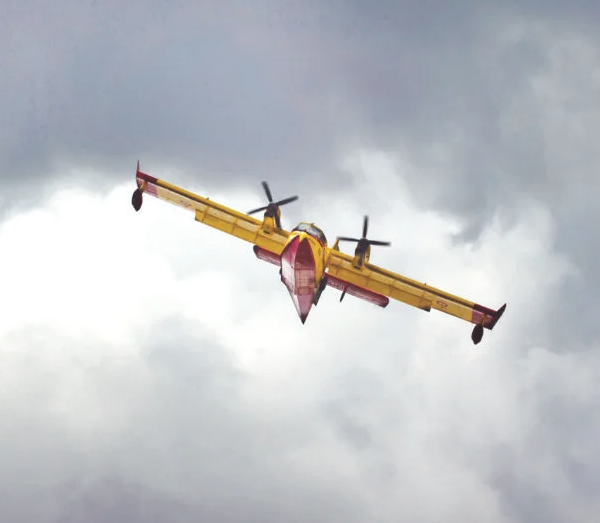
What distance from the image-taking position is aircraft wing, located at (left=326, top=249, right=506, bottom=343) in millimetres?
48562

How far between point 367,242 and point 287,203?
6.10 m

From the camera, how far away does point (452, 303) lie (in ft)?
165

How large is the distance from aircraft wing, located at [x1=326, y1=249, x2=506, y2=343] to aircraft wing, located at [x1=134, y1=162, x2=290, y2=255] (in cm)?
426

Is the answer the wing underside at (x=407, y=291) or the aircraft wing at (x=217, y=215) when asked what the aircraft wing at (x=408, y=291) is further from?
the aircraft wing at (x=217, y=215)

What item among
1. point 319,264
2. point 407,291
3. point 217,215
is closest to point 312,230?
point 319,264

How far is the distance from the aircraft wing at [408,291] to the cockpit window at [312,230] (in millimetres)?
2368

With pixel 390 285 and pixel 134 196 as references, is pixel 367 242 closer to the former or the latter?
pixel 390 285

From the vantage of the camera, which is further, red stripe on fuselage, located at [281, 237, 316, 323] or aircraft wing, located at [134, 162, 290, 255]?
aircraft wing, located at [134, 162, 290, 255]

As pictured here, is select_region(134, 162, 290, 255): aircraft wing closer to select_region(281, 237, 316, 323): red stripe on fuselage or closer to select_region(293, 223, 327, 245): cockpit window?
select_region(293, 223, 327, 245): cockpit window

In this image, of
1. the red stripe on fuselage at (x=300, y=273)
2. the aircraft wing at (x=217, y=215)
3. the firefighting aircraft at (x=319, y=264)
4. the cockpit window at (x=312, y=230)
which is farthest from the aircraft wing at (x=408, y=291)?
the aircraft wing at (x=217, y=215)

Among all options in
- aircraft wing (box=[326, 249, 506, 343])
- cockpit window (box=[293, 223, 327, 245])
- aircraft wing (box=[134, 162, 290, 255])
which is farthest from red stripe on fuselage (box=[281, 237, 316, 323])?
aircraft wing (box=[326, 249, 506, 343])

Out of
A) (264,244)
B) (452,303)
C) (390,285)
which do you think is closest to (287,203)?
(264,244)

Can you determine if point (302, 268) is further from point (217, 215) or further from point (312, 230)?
point (217, 215)

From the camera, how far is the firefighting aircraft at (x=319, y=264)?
152ft
